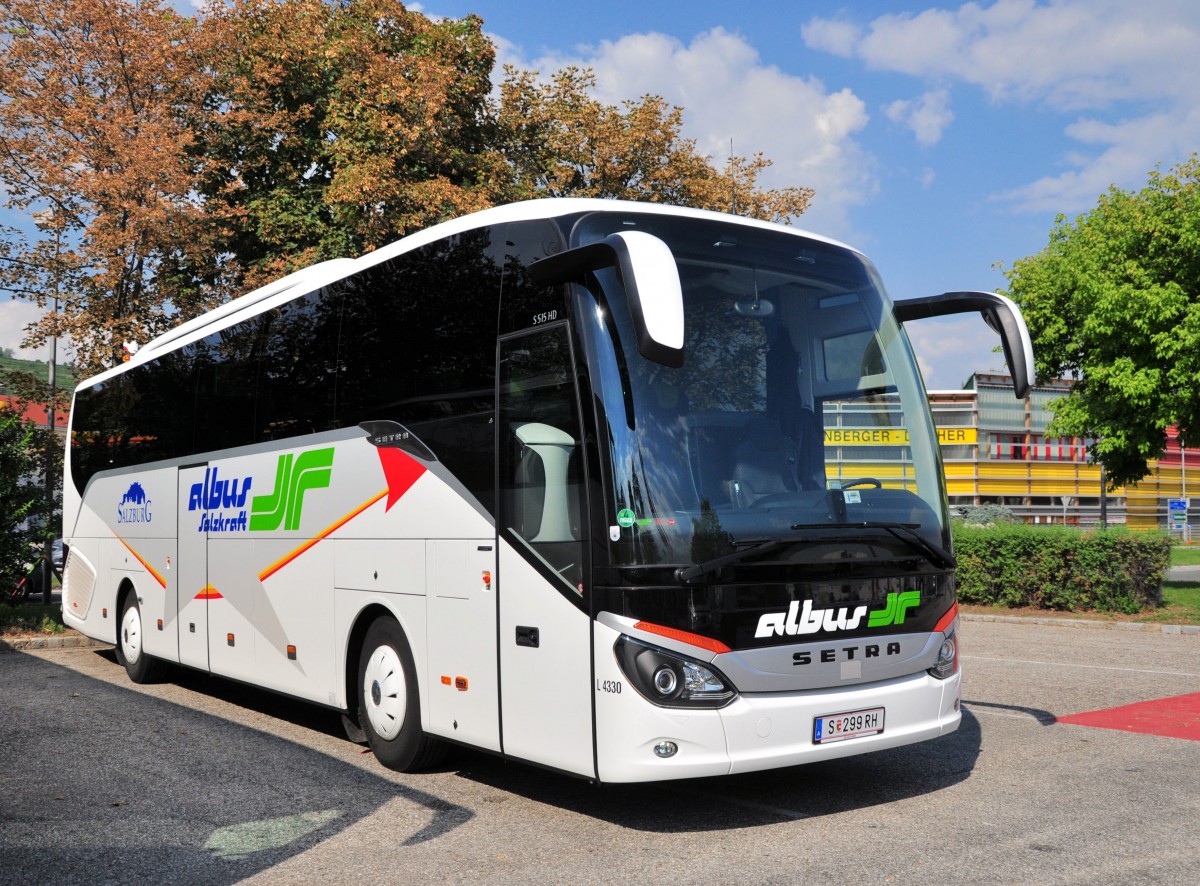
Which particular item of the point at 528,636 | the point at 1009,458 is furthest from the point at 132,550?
the point at 1009,458

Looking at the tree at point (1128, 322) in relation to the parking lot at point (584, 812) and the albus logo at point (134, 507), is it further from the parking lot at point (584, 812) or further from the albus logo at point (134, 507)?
the albus logo at point (134, 507)

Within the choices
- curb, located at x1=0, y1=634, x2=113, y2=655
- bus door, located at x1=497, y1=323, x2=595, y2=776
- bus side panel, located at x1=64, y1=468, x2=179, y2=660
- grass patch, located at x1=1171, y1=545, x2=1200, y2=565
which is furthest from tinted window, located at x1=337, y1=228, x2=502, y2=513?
Answer: grass patch, located at x1=1171, y1=545, x2=1200, y2=565

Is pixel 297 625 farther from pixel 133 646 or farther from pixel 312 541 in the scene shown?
pixel 133 646

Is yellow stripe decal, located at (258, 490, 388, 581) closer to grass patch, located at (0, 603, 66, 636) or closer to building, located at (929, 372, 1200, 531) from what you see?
grass patch, located at (0, 603, 66, 636)

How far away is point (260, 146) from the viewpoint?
22.5m

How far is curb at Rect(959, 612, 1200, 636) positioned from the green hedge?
0.78m

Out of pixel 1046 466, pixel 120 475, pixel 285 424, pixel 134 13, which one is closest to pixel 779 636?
pixel 285 424

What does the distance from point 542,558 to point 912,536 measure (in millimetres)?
2117

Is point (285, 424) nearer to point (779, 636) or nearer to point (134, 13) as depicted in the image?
point (779, 636)

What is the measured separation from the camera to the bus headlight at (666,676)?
5727 millimetres

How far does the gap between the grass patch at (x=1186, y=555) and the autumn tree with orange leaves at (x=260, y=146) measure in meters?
20.5

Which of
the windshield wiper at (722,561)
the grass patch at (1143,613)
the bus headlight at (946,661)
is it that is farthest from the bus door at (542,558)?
the grass patch at (1143,613)

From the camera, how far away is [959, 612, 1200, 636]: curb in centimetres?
1698

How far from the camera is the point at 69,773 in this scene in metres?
7.82
